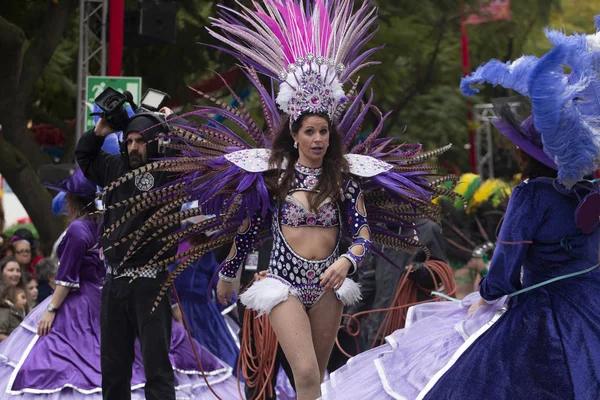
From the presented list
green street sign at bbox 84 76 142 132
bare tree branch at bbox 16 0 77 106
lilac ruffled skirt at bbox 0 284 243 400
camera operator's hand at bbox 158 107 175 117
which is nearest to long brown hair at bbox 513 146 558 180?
camera operator's hand at bbox 158 107 175 117

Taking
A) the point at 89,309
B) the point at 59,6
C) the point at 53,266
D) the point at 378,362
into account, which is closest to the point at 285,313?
the point at 378,362

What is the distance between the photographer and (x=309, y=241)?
20.7ft

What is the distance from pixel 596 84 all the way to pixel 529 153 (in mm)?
479

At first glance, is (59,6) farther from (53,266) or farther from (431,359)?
(431,359)

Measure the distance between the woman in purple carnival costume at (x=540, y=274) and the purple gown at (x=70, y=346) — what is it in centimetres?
315

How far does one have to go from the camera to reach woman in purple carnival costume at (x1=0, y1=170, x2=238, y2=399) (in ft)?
27.1

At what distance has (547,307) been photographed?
5.43m

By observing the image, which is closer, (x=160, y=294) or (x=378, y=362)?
(x=378, y=362)

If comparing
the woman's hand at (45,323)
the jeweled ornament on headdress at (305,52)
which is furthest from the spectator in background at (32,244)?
the jeweled ornament on headdress at (305,52)

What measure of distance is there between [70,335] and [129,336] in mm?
1264

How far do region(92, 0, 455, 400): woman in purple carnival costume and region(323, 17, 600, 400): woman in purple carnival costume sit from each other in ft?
2.21

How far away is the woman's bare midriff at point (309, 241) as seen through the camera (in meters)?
6.29

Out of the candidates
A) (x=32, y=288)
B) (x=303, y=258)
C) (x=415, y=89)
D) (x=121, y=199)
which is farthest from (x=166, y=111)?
(x=415, y=89)

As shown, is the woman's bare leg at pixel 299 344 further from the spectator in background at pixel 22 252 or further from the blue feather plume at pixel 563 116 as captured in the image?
the spectator in background at pixel 22 252
